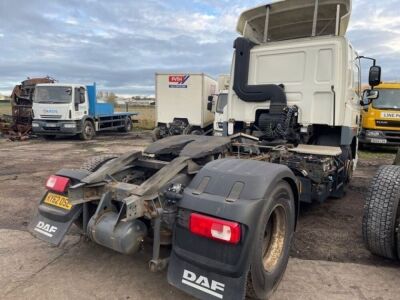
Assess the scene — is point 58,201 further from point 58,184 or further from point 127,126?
point 127,126

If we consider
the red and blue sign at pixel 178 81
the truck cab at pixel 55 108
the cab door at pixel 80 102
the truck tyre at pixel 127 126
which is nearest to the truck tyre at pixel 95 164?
the red and blue sign at pixel 178 81

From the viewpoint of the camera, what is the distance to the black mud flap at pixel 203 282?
2330mm

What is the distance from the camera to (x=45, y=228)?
10.8 feet

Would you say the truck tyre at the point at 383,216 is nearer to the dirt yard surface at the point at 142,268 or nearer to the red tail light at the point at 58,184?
the dirt yard surface at the point at 142,268

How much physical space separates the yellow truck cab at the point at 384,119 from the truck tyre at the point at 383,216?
874 centimetres

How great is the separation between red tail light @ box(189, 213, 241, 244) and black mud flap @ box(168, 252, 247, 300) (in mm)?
254

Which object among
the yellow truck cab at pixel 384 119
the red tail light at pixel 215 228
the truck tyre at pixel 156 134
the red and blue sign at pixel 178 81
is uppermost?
the red and blue sign at pixel 178 81

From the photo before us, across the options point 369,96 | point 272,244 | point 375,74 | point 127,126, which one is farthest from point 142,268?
point 127,126

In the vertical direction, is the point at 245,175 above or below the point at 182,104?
below

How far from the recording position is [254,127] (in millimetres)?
5586

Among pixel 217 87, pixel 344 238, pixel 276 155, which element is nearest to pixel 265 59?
pixel 276 155

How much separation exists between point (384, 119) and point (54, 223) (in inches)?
442

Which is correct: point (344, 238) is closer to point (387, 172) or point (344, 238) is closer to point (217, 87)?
point (387, 172)

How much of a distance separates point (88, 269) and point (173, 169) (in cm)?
127
